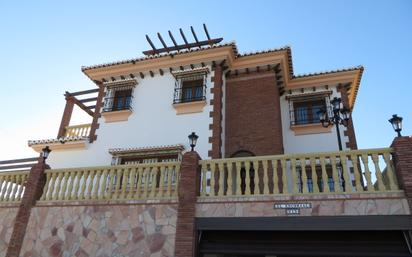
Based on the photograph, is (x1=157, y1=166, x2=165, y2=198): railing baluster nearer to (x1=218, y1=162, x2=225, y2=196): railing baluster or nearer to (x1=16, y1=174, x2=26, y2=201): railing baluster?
(x1=218, y1=162, x2=225, y2=196): railing baluster

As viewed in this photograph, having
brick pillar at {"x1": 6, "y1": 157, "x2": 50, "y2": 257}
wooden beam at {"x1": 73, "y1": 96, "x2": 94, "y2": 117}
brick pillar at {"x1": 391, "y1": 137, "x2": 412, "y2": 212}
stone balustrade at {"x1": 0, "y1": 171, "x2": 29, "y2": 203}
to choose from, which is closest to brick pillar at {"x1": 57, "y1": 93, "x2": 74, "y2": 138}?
wooden beam at {"x1": 73, "y1": 96, "x2": 94, "y2": 117}

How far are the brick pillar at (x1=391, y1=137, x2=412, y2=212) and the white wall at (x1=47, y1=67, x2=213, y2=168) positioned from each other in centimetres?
604

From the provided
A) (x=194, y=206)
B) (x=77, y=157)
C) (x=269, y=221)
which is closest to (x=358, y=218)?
(x=269, y=221)

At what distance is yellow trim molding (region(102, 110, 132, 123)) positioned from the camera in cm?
1287

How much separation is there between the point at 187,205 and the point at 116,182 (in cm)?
230

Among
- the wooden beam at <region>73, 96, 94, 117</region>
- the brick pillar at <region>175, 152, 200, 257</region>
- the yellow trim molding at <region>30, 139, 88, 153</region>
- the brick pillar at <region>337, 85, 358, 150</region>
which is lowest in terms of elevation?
the brick pillar at <region>175, 152, 200, 257</region>

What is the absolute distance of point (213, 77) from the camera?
12586 millimetres

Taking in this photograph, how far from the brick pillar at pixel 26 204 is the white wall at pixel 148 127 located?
312cm

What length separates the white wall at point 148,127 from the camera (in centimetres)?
1180

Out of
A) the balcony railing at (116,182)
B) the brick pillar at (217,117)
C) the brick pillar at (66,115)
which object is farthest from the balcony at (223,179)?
the brick pillar at (66,115)

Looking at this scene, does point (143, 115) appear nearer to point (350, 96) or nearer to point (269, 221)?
point (269, 221)

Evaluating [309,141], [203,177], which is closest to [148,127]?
[203,177]

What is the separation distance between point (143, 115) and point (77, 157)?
10.3 ft

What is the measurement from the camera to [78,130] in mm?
14891
